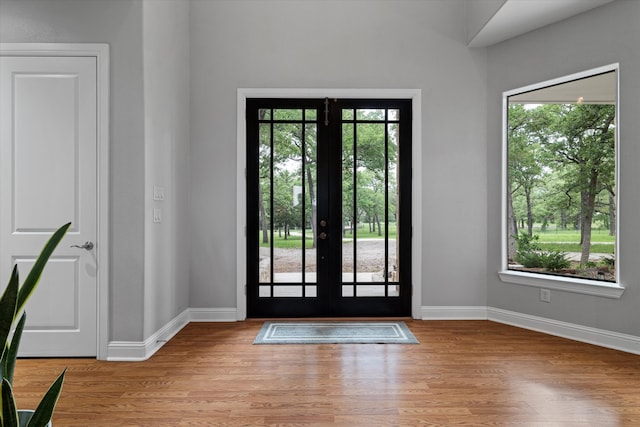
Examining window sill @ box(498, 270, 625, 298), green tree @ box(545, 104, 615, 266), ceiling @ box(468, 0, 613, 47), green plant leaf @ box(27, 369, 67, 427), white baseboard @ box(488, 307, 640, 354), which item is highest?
ceiling @ box(468, 0, 613, 47)

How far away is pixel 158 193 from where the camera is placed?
3428 millimetres

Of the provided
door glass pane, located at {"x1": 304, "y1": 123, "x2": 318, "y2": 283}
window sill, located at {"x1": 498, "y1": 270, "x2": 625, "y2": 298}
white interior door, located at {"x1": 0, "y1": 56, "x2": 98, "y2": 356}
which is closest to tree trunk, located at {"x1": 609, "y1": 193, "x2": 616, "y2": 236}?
window sill, located at {"x1": 498, "y1": 270, "x2": 625, "y2": 298}

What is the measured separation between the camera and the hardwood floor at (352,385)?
228 centimetres

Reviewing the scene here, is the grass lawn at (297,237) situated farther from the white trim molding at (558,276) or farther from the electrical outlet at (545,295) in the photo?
the electrical outlet at (545,295)

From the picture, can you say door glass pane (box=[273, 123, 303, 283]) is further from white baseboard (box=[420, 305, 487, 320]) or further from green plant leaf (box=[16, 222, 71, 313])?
green plant leaf (box=[16, 222, 71, 313])

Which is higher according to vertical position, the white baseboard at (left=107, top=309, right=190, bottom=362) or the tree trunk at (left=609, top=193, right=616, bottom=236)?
the tree trunk at (left=609, top=193, right=616, bottom=236)

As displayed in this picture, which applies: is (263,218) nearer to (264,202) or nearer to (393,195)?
(264,202)

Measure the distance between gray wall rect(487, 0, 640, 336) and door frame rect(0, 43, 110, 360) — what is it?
3.47 meters

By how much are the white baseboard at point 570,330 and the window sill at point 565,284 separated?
300mm

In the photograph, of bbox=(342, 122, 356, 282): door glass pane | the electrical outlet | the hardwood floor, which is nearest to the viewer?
the hardwood floor

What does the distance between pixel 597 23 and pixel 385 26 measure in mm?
1830

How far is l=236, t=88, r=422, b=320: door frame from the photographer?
4.24 m

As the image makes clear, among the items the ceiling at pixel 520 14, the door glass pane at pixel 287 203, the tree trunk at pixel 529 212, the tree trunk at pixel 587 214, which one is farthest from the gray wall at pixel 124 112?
the tree trunk at pixel 587 214

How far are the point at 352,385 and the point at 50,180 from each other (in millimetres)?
2601
